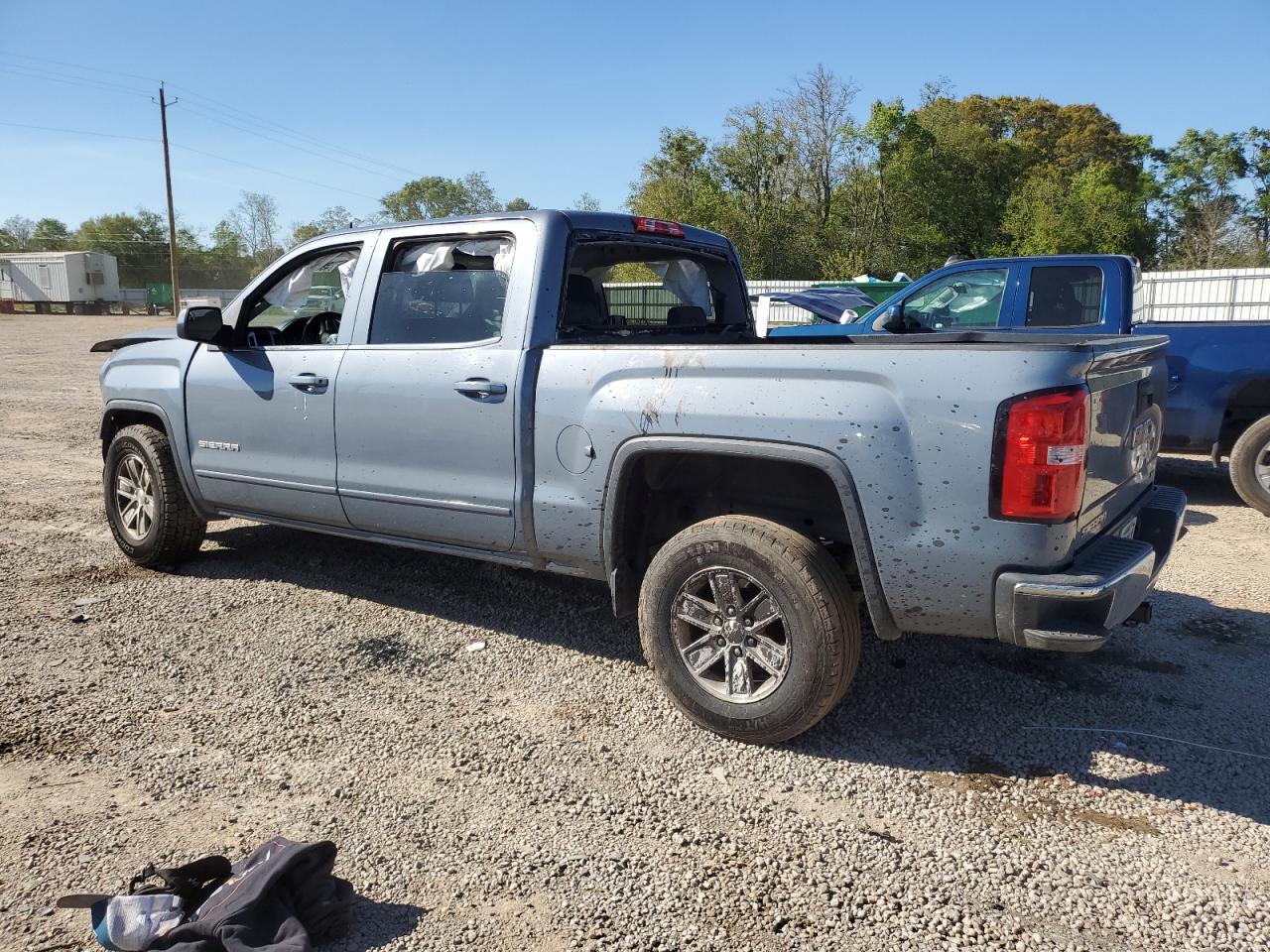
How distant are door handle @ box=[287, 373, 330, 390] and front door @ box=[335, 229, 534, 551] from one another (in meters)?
0.15

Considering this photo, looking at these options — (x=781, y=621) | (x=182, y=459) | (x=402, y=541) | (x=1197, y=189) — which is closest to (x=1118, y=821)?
(x=781, y=621)

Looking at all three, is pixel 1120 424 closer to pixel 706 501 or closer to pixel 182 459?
pixel 706 501

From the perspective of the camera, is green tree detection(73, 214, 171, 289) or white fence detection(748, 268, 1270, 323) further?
green tree detection(73, 214, 171, 289)

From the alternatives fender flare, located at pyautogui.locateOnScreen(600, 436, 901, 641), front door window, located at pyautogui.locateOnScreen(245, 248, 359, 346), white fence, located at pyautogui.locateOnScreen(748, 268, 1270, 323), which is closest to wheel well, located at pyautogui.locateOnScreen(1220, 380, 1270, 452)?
fender flare, located at pyautogui.locateOnScreen(600, 436, 901, 641)

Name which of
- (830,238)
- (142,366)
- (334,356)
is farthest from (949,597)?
(830,238)

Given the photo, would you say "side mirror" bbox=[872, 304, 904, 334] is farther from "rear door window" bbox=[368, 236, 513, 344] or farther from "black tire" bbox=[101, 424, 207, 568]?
"black tire" bbox=[101, 424, 207, 568]

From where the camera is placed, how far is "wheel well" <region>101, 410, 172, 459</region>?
18.2ft

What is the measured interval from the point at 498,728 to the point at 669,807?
840 mm

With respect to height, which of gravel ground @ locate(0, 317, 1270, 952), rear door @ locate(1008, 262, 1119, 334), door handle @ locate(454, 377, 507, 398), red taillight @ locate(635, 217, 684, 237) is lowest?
gravel ground @ locate(0, 317, 1270, 952)

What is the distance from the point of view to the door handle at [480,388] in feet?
12.5

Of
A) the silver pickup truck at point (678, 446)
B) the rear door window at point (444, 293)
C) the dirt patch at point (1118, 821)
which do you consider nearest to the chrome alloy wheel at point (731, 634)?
the silver pickup truck at point (678, 446)

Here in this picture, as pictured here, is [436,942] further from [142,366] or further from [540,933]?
[142,366]

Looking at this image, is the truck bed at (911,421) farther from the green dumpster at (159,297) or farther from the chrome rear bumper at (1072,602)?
the green dumpster at (159,297)

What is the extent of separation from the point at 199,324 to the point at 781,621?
133 inches
